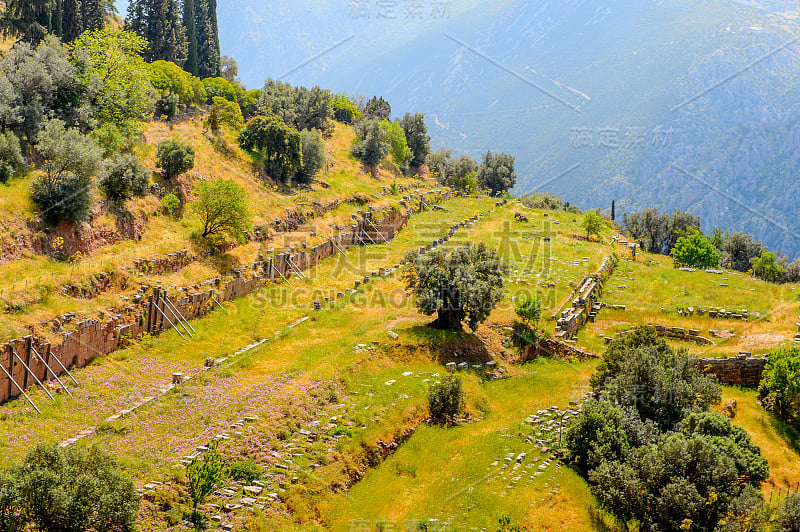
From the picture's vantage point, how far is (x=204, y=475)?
20094mm

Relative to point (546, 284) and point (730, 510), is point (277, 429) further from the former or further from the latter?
point (546, 284)

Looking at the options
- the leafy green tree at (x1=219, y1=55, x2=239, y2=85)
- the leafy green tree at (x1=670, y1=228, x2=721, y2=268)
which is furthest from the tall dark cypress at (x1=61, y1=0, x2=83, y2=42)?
the leafy green tree at (x1=670, y1=228, x2=721, y2=268)

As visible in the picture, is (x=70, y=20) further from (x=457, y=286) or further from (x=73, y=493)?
(x=73, y=493)

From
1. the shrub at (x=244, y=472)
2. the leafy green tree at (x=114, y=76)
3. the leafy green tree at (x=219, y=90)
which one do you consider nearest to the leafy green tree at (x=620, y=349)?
the shrub at (x=244, y=472)

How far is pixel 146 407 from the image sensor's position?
974 inches

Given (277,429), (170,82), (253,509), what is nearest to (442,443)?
(277,429)

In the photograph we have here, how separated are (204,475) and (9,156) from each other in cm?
2460

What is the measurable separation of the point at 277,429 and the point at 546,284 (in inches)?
985

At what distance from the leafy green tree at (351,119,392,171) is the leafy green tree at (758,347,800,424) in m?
50.1

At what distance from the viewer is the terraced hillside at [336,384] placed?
21.4 metres

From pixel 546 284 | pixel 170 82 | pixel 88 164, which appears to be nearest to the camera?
pixel 88 164

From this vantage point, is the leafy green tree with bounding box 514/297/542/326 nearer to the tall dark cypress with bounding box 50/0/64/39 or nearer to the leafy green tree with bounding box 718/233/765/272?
the tall dark cypress with bounding box 50/0/64/39

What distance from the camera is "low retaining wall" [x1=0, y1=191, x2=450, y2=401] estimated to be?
24.7 m

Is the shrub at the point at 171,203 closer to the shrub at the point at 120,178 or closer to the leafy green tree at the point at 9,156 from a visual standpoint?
the shrub at the point at 120,178
